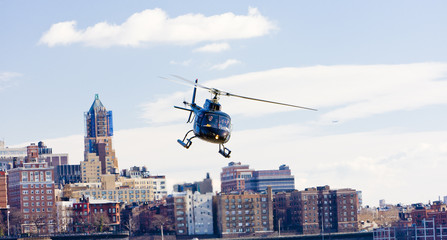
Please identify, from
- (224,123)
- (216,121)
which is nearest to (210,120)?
(216,121)

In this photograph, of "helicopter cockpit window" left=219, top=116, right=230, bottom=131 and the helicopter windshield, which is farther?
"helicopter cockpit window" left=219, top=116, right=230, bottom=131

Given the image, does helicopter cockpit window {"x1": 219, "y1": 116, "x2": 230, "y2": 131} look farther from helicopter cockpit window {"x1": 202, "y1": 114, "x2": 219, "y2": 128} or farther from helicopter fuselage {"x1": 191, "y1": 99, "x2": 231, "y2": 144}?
helicopter cockpit window {"x1": 202, "y1": 114, "x2": 219, "y2": 128}

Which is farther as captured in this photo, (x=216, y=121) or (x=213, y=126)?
(x=216, y=121)

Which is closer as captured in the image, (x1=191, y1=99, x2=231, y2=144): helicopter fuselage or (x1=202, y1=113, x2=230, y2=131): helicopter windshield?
(x1=191, y1=99, x2=231, y2=144): helicopter fuselage

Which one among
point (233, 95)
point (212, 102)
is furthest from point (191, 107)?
point (233, 95)

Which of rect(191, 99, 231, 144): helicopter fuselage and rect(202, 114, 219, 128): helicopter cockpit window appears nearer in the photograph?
rect(191, 99, 231, 144): helicopter fuselage

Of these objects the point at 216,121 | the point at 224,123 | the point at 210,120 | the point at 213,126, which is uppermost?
the point at 210,120

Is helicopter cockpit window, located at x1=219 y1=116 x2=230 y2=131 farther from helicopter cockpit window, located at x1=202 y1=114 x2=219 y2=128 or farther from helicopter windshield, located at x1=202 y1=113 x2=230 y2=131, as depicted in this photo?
helicopter cockpit window, located at x1=202 y1=114 x2=219 y2=128

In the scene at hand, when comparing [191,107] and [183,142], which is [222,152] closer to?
[183,142]

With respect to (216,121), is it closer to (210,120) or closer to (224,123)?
(210,120)
